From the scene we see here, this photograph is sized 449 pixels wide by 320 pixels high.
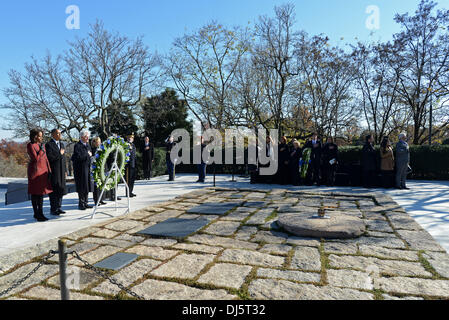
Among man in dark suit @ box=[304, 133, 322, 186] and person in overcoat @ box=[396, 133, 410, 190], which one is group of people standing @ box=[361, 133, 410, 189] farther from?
man in dark suit @ box=[304, 133, 322, 186]

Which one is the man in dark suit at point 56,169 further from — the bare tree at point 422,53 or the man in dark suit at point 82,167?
the bare tree at point 422,53

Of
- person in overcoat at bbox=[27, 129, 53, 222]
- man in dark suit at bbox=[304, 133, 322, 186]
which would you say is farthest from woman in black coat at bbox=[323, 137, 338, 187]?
person in overcoat at bbox=[27, 129, 53, 222]

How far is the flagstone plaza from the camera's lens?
2.79m

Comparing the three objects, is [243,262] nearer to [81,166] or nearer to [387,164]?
[81,166]

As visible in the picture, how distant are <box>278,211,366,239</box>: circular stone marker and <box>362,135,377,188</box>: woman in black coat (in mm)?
5362

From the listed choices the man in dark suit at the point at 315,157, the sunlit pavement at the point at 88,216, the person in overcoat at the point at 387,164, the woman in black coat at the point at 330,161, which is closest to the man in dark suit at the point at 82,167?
the sunlit pavement at the point at 88,216

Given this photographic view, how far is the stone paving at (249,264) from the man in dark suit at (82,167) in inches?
57.0

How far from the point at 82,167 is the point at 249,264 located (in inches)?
180

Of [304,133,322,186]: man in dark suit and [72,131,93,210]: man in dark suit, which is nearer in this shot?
[72,131,93,210]: man in dark suit

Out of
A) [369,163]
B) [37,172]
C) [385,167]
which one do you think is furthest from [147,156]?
[385,167]

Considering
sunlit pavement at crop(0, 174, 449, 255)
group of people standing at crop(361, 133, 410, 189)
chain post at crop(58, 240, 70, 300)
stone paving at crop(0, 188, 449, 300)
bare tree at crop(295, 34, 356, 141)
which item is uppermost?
bare tree at crop(295, 34, 356, 141)

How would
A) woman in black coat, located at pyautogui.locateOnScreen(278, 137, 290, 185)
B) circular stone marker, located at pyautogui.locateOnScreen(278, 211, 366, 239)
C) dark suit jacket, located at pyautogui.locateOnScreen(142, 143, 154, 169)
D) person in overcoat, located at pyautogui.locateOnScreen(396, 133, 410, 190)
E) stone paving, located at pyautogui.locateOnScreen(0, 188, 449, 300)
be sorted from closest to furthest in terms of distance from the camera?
stone paving, located at pyautogui.locateOnScreen(0, 188, 449, 300), circular stone marker, located at pyautogui.locateOnScreen(278, 211, 366, 239), person in overcoat, located at pyautogui.locateOnScreen(396, 133, 410, 190), woman in black coat, located at pyautogui.locateOnScreen(278, 137, 290, 185), dark suit jacket, located at pyautogui.locateOnScreen(142, 143, 154, 169)

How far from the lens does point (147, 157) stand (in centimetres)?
1230
